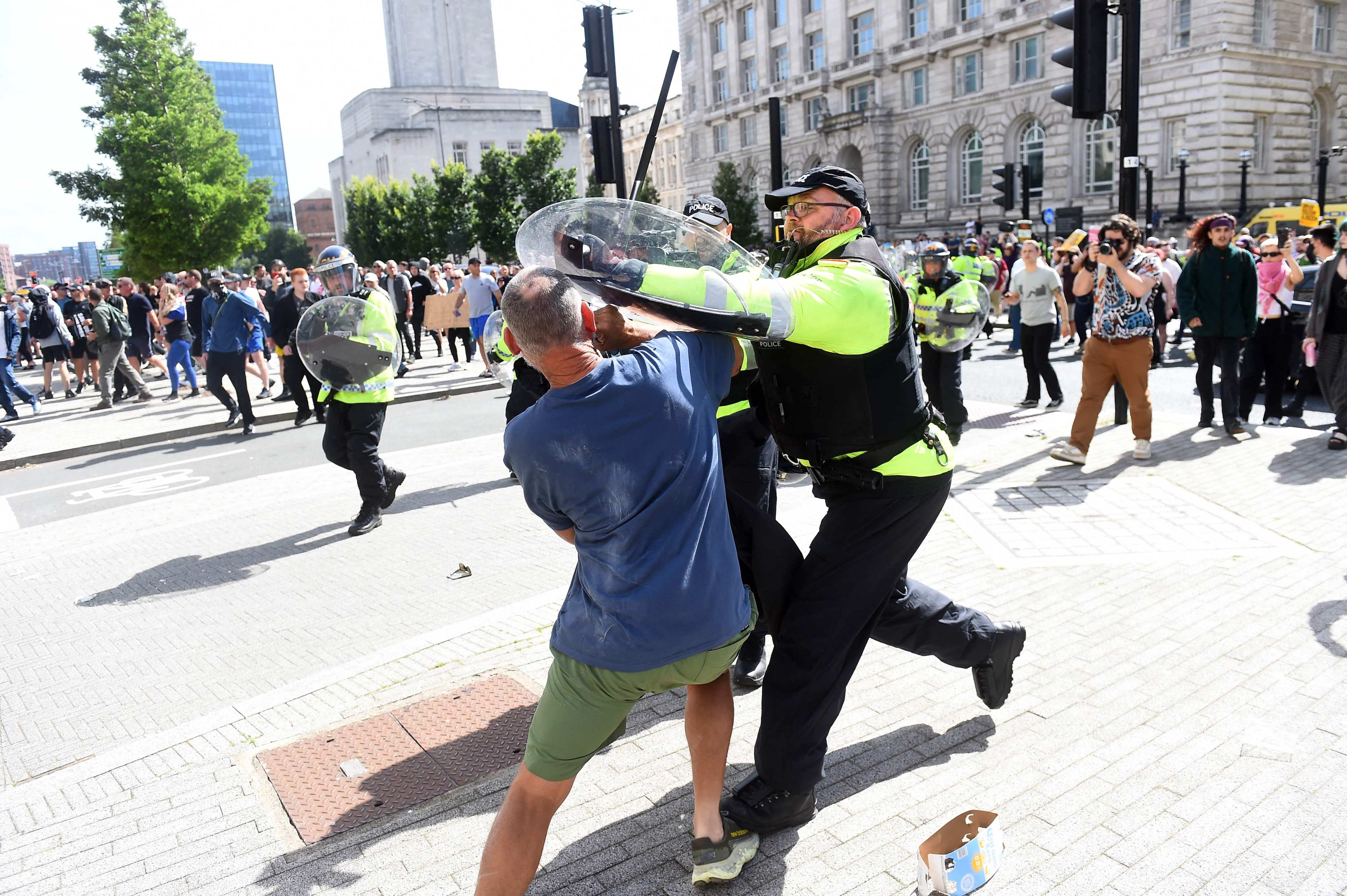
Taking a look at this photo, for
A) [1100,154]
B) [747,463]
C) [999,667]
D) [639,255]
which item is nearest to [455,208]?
[1100,154]

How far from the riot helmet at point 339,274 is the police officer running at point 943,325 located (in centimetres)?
437

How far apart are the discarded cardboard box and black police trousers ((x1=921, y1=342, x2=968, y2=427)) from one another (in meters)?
5.61

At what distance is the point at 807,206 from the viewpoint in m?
2.90

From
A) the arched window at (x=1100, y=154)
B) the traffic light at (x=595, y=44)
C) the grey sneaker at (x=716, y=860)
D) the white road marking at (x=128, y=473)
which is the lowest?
the white road marking at (x=128, y=473)

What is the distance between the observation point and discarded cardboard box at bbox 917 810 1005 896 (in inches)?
96.4

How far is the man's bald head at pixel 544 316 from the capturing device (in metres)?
2.19

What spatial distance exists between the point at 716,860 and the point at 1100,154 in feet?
154

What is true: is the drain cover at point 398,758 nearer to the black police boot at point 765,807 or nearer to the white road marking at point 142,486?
the black police boot at point 765,807

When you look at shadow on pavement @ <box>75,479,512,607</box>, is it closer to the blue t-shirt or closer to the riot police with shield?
the riot police with shield

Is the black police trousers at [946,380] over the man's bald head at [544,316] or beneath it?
beneath

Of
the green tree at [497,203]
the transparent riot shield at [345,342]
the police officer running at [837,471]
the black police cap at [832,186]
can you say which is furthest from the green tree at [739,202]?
the police officer running at [837,471]

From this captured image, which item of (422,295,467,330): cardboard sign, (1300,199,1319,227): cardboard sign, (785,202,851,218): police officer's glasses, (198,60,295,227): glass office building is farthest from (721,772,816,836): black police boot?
(198,60,295,227): glass office building

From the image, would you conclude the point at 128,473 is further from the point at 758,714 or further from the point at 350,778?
the point at 758,714

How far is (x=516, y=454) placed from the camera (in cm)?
224
